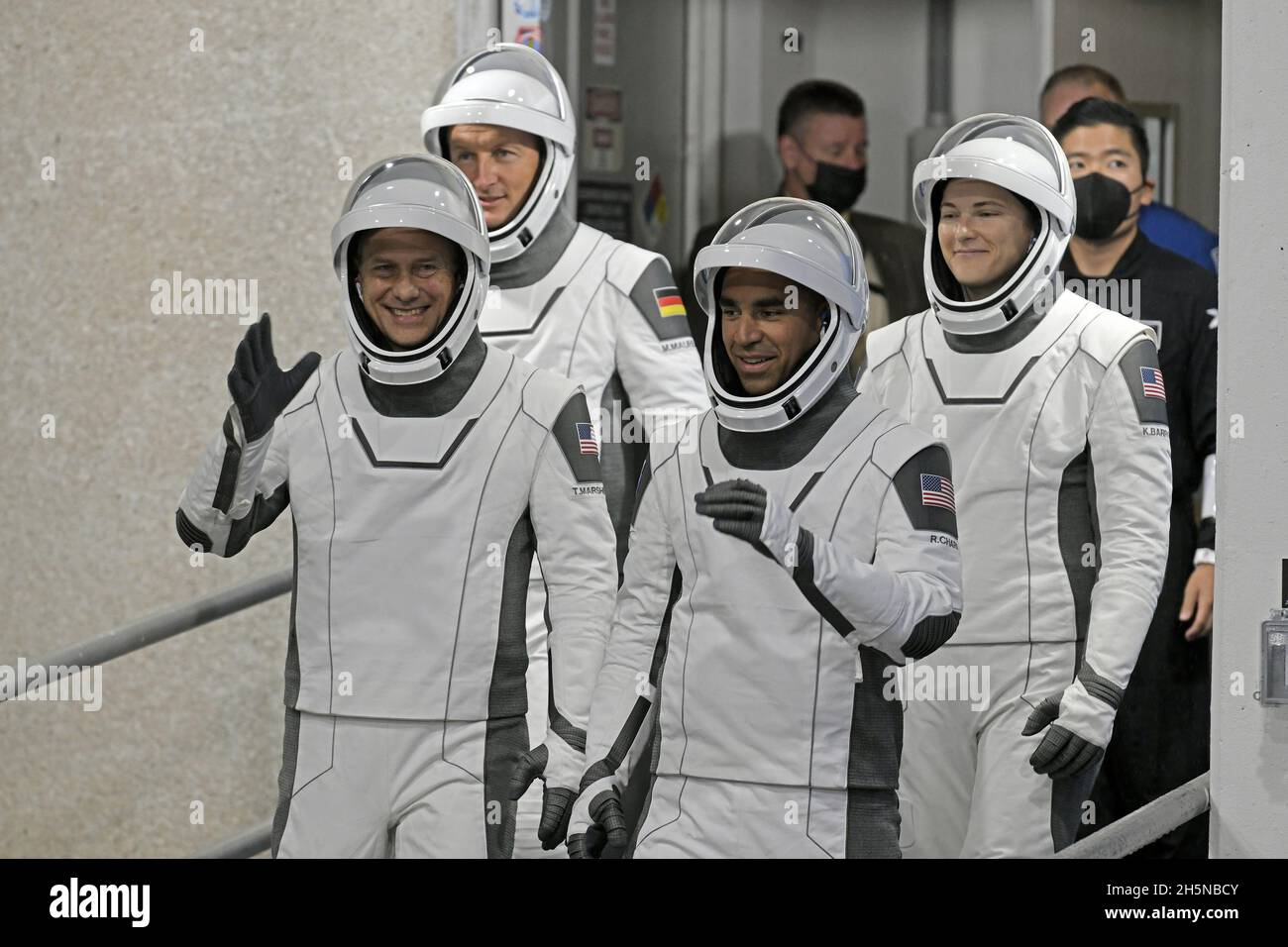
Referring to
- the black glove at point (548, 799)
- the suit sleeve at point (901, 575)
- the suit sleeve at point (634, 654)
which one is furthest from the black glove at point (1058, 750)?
the black glove at point (548, 799)

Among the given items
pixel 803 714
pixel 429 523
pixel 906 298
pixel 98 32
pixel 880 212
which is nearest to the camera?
pixel 803 714

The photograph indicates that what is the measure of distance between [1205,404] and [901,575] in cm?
103

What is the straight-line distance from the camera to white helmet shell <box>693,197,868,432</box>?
269 centimetres

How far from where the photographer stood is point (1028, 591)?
3064 mm

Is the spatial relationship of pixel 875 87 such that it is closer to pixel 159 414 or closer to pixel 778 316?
pixel 778 316

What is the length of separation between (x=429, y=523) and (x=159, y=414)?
169 centimetres

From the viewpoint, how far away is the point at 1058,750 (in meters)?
2.92

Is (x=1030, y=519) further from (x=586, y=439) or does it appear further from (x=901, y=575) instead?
(x=586, y=439)

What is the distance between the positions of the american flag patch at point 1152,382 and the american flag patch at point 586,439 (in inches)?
36.5

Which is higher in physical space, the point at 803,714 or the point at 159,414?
the point at 159,414

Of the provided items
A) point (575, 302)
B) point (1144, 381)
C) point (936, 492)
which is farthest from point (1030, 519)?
point (575, 302)

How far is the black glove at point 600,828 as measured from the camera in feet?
8.68

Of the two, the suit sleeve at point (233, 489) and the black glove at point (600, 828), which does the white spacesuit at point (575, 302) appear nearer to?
the suit sleeve at point (233, 489)
